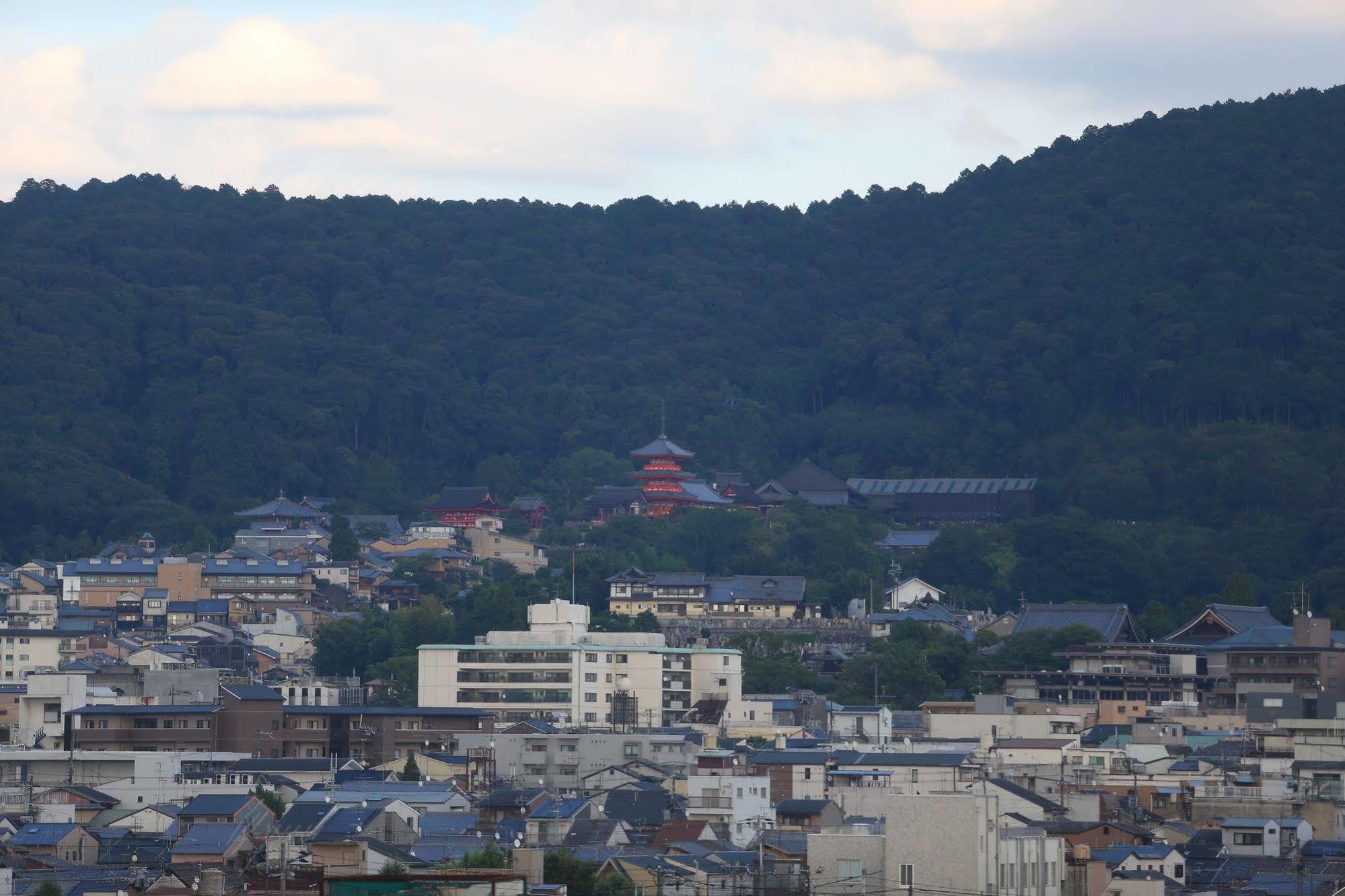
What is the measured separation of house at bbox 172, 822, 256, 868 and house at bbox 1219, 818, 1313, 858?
1075 centimetres

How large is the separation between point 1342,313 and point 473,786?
69441 millimetres

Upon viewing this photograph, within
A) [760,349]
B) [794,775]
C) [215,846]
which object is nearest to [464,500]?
Answer: [760,349]

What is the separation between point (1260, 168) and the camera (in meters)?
112

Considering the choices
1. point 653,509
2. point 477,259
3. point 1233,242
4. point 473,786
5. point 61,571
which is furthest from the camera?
point 477,259

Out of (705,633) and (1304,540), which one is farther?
(1304,540)

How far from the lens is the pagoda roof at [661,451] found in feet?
318

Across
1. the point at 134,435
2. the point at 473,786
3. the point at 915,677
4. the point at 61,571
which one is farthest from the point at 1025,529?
the point at 473,786

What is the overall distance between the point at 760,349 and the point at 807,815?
292ft

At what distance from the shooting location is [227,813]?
31.5 metres

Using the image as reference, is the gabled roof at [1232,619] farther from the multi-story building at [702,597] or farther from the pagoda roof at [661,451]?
the pagoda roof at [661,451]

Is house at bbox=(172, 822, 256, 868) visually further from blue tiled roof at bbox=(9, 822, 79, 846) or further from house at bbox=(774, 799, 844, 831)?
house at bbox=(774, 799, 844, 831)

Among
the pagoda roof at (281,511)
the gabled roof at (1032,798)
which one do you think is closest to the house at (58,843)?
the gabled roof at (1032,798)

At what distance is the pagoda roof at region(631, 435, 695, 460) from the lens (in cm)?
9694

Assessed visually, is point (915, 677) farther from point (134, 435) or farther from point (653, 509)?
point (134, 435)
